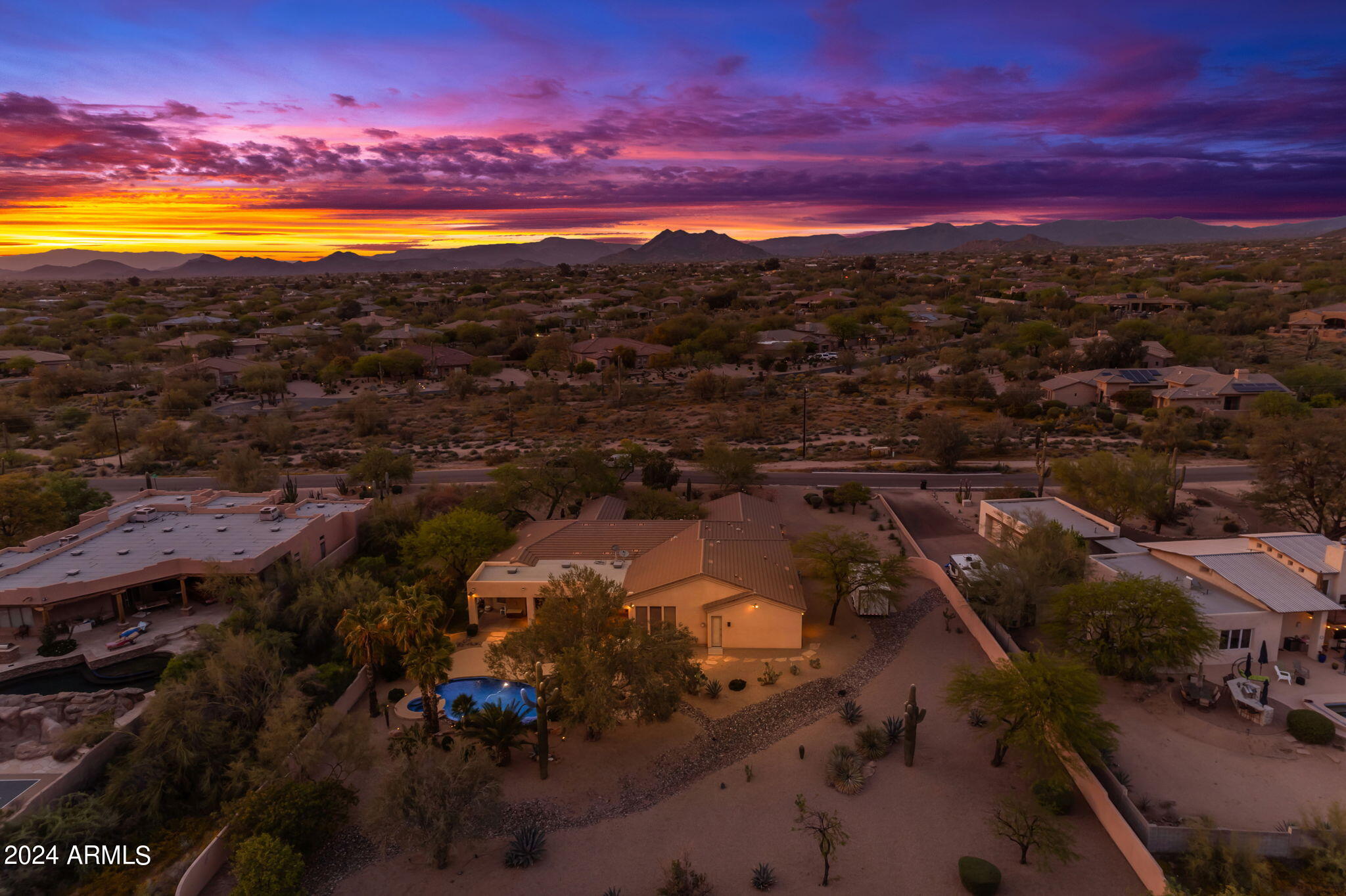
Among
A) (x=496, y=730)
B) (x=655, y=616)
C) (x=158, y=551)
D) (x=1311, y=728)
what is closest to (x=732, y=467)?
(x=655, y=616)

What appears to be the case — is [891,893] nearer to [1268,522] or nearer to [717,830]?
[717,830]

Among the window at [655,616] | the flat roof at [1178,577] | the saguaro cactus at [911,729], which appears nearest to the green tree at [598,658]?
the window at [655,616]

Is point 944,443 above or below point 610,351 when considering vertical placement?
below

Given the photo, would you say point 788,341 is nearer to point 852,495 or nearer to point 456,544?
point 852,495

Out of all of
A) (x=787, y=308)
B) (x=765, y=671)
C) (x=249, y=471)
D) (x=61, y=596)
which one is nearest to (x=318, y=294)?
(x=787, y=308)

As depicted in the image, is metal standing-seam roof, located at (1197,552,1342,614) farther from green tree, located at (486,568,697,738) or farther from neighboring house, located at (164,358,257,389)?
neighboring house, located at (164,358,257,389)
